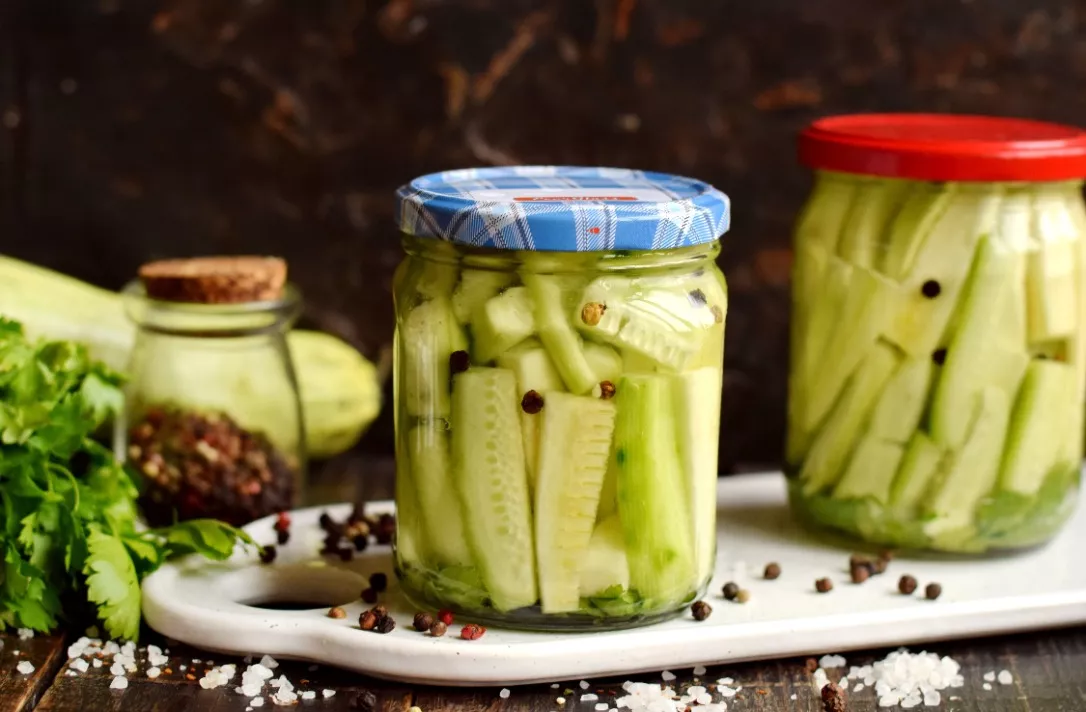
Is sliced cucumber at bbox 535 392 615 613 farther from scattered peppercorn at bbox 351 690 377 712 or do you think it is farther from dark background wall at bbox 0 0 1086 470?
dark background wall at bbox 0 0 1086 470

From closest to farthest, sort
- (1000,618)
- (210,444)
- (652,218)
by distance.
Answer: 1. (652,218)
2. (1000,618)
3. (210,444)

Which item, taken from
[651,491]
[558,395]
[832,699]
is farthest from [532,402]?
[832,699]

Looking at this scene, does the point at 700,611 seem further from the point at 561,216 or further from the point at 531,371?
the point at 561,216

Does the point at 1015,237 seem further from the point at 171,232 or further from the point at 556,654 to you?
the point at 171,232

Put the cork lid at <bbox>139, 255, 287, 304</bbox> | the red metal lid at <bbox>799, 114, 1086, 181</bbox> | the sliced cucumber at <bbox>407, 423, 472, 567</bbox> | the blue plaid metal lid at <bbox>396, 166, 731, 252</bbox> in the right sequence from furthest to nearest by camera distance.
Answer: the cork lid at <bbox>139, 255, 287, 304</bbox> → the red metal lid at <bbox>799, 114, 1086, 181</bbox> → the sliced cucumber at <bbox>407, 423, 472, 567</bbox> → the blue plaid metal lid at <bbox>396, 166, 731, 252</bbox>

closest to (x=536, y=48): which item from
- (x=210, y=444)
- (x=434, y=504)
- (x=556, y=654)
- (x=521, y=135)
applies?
(x=521, y=135)

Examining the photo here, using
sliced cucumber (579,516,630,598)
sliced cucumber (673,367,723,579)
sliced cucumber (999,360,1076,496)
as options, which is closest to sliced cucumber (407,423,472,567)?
sliced cucumber (579,516,630,598)
